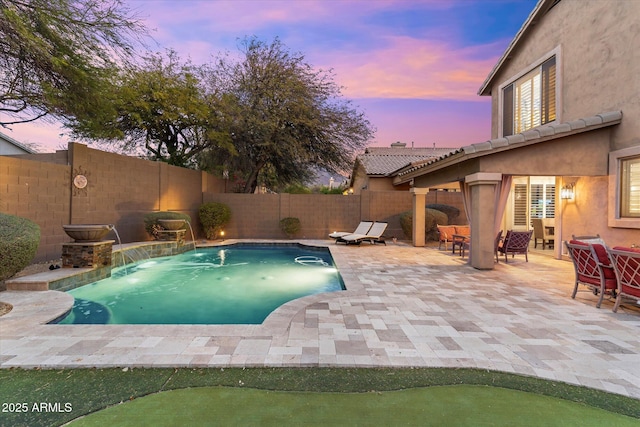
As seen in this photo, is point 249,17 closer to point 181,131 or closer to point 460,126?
point 181,131

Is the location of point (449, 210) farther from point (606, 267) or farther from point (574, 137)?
point (606, 267)

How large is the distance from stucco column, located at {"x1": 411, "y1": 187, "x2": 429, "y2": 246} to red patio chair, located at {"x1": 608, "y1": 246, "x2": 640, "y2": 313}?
26.1 feet

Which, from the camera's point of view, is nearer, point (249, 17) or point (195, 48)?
point (249, 17)

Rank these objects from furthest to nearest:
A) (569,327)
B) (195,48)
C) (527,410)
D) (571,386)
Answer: (195,48)
(569,327)
(571,386)
(527,410)

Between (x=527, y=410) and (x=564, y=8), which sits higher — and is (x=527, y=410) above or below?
below

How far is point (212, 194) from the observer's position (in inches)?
603

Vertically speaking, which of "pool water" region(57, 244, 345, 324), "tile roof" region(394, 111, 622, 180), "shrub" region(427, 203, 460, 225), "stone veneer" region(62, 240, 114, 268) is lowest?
"pool water" region(57, 244, 345, 324)

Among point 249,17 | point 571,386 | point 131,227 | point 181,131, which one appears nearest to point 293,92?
point 249,17

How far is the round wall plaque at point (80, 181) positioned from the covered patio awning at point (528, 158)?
34.2 ft

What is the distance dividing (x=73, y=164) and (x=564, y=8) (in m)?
14.2

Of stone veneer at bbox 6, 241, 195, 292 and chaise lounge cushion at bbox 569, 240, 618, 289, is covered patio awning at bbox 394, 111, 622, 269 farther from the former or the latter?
stone veneer at bbox 6, 241, 195, 292

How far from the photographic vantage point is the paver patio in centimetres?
299

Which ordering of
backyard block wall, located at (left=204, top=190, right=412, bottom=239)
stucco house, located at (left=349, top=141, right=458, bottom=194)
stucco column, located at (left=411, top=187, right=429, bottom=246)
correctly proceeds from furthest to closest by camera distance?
1. stucco house, located at (left=349, top=141, right=458, bottom=194)
2. backyard block wall, located at (left=204, top=190, right=412, bottom=239)
3. stucco column, located at (left=411, top=187, right=429, bottom=246)

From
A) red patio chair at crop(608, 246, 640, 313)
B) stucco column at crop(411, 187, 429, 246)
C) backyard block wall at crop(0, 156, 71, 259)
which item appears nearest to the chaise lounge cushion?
red patio chair at crop(608, 246, 640, 313)
